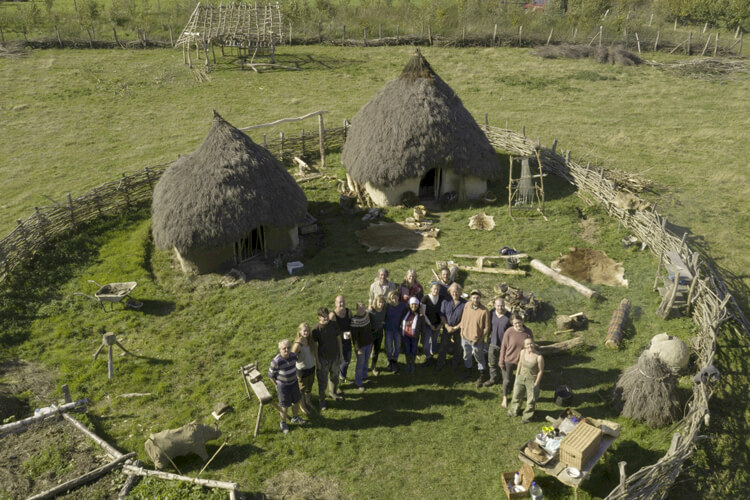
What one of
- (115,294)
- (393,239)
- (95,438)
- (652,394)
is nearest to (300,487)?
(95,438)

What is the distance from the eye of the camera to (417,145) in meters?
17.5

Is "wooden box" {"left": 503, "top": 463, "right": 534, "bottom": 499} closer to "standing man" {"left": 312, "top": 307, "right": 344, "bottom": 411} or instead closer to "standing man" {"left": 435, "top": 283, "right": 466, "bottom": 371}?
"standing man" {"left": 435, "top": 283, "right": 466, "bottom": 371}

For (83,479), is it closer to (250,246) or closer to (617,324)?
(250,246)

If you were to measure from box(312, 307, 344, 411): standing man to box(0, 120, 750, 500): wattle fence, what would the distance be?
485 centimetres

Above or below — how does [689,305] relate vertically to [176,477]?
above

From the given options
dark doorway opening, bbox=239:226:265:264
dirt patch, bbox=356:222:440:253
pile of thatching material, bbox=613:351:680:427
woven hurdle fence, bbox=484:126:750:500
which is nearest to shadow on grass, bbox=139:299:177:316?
dark doorway opening, bbox=239:226:265:264

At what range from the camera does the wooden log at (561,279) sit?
44.9ft

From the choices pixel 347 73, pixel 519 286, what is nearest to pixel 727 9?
pixel 347 73

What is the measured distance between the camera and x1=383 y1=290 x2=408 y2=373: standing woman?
35.0 ft

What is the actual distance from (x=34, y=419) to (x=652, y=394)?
10794 millimetres

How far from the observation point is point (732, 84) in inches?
1192

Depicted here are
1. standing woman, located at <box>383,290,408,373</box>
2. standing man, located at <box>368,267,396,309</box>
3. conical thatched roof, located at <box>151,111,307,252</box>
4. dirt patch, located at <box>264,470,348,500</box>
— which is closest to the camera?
dirt patch, located at <box>264,470,348,500</box>

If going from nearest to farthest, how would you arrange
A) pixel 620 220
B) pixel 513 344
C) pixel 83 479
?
pixel 83 479
pixel 513 344
pixel 620 220

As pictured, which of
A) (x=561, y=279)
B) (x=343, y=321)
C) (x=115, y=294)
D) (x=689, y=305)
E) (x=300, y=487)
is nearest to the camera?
(x=300, y=487)
